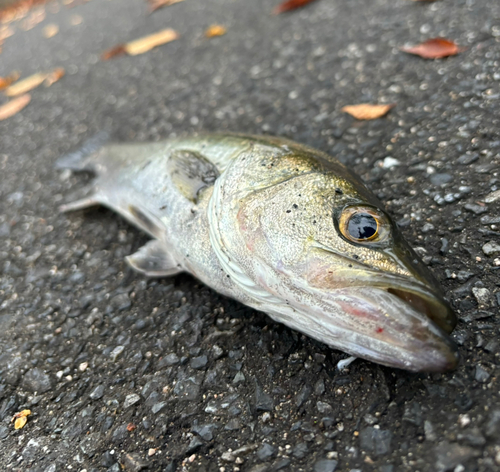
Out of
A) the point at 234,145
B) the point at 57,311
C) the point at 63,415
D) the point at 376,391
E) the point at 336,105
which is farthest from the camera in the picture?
the point at 336,105

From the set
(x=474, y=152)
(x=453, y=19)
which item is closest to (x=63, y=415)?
(x=474, y=152)

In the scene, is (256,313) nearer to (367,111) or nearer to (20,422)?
(20,422)

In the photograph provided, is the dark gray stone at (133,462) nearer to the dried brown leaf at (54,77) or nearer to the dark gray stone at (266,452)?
the dark gray stone at (266,452)

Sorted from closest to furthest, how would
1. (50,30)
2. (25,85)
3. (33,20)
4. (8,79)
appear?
(25,85), (8,79), (50,30), (33,20)

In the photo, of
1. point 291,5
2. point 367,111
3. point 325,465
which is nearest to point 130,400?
point 325,465

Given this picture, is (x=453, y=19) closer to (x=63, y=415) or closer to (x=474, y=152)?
(x=474, y=152)

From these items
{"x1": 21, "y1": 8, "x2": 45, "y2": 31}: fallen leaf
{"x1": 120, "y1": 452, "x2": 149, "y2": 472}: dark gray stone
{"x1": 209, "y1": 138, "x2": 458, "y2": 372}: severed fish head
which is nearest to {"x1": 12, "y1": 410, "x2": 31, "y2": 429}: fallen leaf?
{"x1": 120, "y1": 452, "x2": 149, "y2": 472}: dark gray stone
